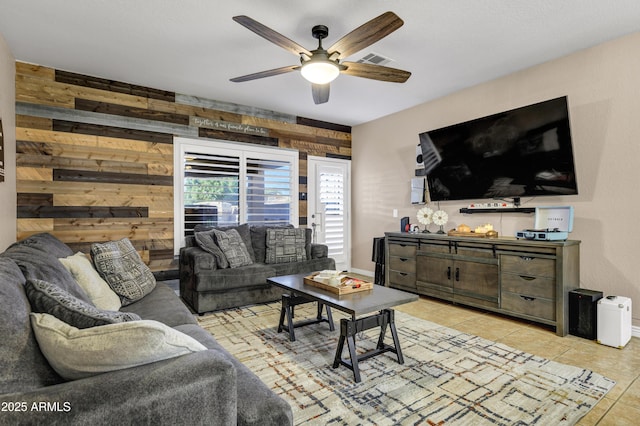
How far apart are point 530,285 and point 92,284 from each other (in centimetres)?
371

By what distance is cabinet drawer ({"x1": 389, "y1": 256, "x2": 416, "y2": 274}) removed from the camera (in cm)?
450

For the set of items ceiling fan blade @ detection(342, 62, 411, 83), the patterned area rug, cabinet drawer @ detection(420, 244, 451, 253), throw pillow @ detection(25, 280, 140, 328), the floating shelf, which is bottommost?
the patterned area rug

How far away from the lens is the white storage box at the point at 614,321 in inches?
108

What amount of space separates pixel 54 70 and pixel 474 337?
16.9 feet

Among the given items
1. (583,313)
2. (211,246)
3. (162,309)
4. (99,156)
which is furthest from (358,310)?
(99,156)

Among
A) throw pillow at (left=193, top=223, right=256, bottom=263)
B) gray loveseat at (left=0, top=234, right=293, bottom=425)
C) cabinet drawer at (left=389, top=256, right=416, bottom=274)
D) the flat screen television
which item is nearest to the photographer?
gray loveseat at (left=0, top=234, right=293, bottom=425)

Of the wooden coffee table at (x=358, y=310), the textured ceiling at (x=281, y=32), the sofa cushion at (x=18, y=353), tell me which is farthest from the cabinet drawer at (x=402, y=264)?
the sofa cushion at (x=18, y=353)

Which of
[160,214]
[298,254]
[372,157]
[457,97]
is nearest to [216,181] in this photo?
[160,214]

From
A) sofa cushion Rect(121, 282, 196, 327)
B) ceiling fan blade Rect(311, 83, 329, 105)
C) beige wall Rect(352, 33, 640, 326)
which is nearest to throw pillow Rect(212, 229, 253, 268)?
sofa cushion Rect(121, 282, 196, 327)

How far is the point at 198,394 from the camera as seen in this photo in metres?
1.05

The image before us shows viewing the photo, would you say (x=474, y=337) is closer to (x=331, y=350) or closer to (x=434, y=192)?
(x=331, y=350)

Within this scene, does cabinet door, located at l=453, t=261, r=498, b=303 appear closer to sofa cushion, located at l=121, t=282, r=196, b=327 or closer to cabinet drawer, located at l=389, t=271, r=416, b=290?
cabinet drawer, located at l=389, t=271, r=416, b=290

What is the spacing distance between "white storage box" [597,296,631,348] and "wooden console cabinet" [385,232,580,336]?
259mm

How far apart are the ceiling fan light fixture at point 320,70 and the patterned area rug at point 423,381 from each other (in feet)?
7.27
